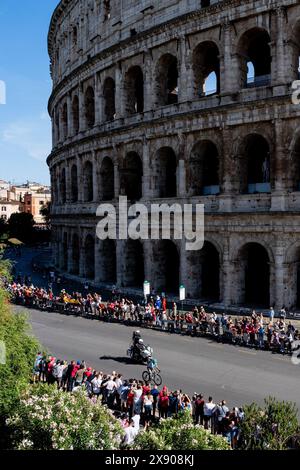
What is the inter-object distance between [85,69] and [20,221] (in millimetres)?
48673

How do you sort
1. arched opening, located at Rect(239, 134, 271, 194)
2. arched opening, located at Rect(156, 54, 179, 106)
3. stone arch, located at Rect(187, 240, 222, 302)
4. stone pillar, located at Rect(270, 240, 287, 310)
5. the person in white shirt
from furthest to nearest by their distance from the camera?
1. arched opening, located at Rect(156, 54, 179, 106)
2. stone arch, located at Rect(187, 240, 222, 302)
3. arched opening, located at Rect(239, 134, 271, 194)
4. stone pillar, located at Rect(270, 240, 287, 310)
5. the person in white shirt

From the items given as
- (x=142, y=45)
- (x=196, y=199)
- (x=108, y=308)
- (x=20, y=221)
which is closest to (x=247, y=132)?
(x=196, y=199)

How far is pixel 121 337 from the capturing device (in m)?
23.1

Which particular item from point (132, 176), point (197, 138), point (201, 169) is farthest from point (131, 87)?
point (201, 169)

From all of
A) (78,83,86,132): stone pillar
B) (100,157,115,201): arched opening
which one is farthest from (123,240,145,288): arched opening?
(78,83,86,132): stone pillar

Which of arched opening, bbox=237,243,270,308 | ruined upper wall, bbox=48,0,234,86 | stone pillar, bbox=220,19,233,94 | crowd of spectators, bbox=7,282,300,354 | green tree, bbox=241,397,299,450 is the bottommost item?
crowd of spectators, bbox=7,282,300,354

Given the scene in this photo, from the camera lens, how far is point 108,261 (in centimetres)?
3681

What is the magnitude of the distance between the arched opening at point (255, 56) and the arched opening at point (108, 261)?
1514cm

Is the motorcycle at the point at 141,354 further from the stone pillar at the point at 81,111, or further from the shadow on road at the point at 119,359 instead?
the stone pillar at the point at 81,111

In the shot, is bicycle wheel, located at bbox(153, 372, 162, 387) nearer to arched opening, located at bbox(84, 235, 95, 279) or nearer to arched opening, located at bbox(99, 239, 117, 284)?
arched opening, located at bbox(99, 239, 117, 284)

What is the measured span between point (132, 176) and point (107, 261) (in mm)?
6813

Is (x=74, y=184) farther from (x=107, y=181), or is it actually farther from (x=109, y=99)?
(x=109, y=99)

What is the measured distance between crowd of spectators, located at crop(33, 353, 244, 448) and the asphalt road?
1315 mm

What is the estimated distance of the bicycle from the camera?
54.9 feet
